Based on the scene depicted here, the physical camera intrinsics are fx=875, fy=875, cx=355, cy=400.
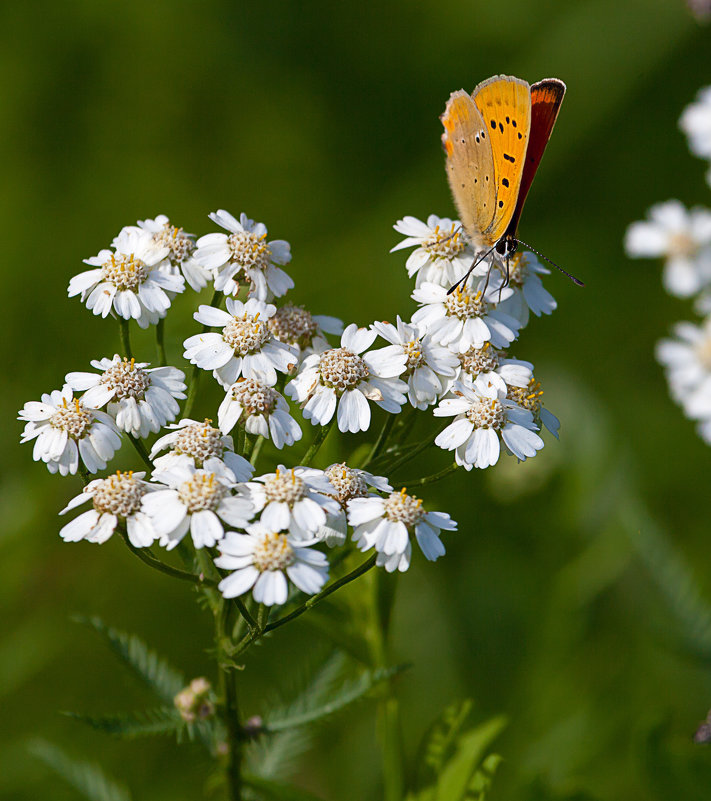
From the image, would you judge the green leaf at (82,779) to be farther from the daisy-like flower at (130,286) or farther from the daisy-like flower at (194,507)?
the daisy-like flower at (130,286)

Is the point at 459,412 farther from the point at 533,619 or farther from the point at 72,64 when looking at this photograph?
the point at 72,64

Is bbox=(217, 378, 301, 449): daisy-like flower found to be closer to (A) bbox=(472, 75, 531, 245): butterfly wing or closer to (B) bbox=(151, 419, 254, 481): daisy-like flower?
(B) bbox=(151, 419, 254, 481): daisy-like flower

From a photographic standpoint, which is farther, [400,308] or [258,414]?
[400,308]

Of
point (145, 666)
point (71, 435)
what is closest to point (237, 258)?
point (71, 435)

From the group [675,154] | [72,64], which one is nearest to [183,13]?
[72,64]

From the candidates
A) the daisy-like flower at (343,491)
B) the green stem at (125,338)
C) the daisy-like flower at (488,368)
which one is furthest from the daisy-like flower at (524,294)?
the green stem at (125,338)

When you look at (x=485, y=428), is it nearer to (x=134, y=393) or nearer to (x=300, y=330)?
(x=300, y=330)

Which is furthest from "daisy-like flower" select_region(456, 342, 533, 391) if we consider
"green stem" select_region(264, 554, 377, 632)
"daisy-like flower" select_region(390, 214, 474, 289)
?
"green stem" select_region(264, 554, 377, 632)
